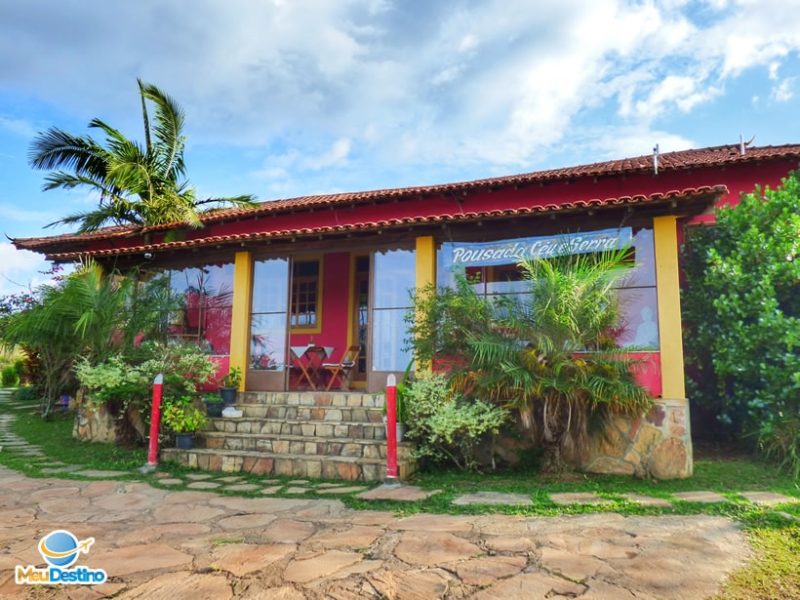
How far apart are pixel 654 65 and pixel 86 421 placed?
10.8 m

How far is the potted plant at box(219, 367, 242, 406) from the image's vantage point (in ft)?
22.7

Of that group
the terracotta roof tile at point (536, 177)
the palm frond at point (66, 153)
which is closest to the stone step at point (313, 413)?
the terracotta roof tile at point (536, 177)

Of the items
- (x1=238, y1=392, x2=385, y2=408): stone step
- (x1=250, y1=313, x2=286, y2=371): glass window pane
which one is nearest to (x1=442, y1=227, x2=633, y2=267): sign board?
(x1=238, y1=392, x2=385, y2=408): stone step

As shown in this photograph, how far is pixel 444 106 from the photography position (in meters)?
12.0

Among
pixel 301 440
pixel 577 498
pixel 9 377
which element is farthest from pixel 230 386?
pixel 9 377

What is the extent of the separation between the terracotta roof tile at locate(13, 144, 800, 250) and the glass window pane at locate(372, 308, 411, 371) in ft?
11.0

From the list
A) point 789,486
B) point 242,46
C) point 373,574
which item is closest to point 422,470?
point 373,574

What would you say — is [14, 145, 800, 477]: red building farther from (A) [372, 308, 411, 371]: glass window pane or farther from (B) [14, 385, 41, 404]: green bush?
(B) [14, 385, 41, 404]: green bush

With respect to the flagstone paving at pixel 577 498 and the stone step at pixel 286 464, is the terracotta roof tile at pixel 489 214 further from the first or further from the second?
the flagstone paving at pixel 577 498

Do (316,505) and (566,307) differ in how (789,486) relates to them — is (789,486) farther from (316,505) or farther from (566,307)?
(316,505)

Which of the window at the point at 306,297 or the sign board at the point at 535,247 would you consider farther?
the window at the point at 306,297

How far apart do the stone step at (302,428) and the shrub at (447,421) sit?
565 millimetres

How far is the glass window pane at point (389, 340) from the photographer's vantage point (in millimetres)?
6973

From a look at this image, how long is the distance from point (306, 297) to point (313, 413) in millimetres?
3843
